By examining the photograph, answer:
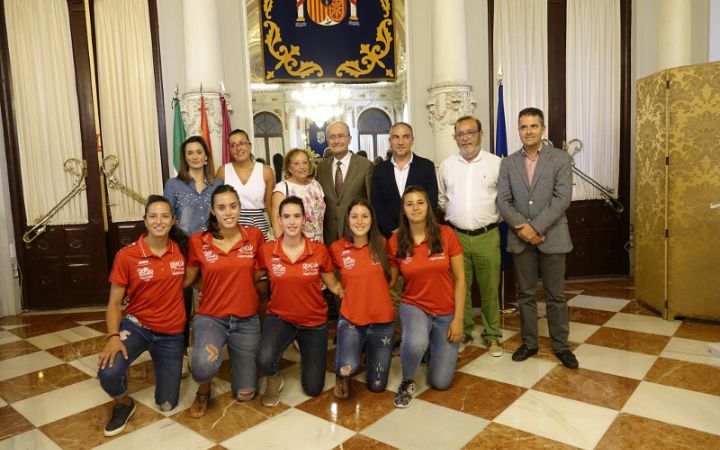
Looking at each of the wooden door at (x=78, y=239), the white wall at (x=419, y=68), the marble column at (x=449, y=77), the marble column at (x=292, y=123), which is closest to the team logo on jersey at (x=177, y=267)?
the wooden door at (x=78, y=239)

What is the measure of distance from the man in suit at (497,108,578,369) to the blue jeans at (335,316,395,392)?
0.94 meters

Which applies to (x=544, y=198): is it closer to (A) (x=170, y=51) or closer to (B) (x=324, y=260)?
(B) (x=324, y=260)

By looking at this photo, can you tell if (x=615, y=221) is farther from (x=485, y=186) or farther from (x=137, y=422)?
(x=137, y=422)

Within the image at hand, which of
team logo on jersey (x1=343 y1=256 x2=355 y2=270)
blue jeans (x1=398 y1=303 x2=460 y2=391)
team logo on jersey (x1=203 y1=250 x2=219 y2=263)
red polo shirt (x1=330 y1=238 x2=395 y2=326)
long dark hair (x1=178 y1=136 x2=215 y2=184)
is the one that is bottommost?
blue jeans (x1=398 y1=303 x2=460 y2=391)

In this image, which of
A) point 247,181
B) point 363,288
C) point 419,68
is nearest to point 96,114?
point 247,181

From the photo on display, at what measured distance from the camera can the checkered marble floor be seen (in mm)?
2367

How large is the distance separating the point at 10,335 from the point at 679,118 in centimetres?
581

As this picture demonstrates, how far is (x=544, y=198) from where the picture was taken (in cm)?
316

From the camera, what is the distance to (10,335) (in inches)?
176

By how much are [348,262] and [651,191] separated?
9.44 ft

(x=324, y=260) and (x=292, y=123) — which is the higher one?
(x=292, y=123)

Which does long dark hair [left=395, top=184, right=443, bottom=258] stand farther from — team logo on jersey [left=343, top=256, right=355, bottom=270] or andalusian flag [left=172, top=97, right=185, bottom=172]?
andalusian flag [left=172, top=97, right=185, bottom=172]

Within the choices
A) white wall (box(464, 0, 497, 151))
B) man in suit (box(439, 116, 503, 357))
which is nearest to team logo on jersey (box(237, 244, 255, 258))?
man in suit (box(439, 116, 503, 357))

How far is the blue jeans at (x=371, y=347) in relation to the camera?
286cm
